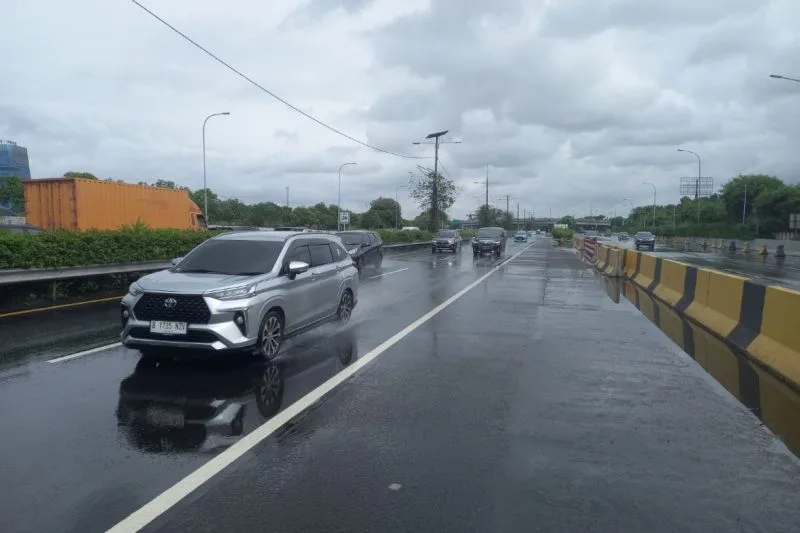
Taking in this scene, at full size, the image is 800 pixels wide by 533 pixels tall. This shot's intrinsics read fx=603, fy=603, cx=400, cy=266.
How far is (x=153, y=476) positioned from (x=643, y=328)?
360 inches

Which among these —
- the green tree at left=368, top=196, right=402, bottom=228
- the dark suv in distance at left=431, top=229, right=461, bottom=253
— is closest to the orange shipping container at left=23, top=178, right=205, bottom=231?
the dark suv in distance at left=431, top=229, right=461, bottom=253

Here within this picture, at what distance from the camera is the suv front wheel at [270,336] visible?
24.8ft

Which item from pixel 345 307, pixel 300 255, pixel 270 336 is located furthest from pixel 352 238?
pixel 270 336

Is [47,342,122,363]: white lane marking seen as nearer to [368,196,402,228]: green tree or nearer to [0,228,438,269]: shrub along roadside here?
[0,228,438,269]: shrub along roadside

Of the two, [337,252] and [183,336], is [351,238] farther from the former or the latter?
[183,336]

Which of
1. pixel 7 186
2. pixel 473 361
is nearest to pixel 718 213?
pixel 7 186

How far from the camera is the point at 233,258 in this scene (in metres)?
8.44

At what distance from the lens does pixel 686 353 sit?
352 inches

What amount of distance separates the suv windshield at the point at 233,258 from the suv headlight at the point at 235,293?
547mm

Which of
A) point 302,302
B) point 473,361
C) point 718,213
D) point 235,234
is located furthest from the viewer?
point 718,213

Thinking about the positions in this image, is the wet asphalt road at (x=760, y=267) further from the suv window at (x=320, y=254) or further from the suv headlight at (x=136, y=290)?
the suv headlight at (x=136, y=290)

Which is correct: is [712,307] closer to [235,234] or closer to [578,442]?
[578,442]

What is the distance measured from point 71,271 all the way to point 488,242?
2655 centimetres

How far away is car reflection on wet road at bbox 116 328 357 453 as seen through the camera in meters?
5.14
